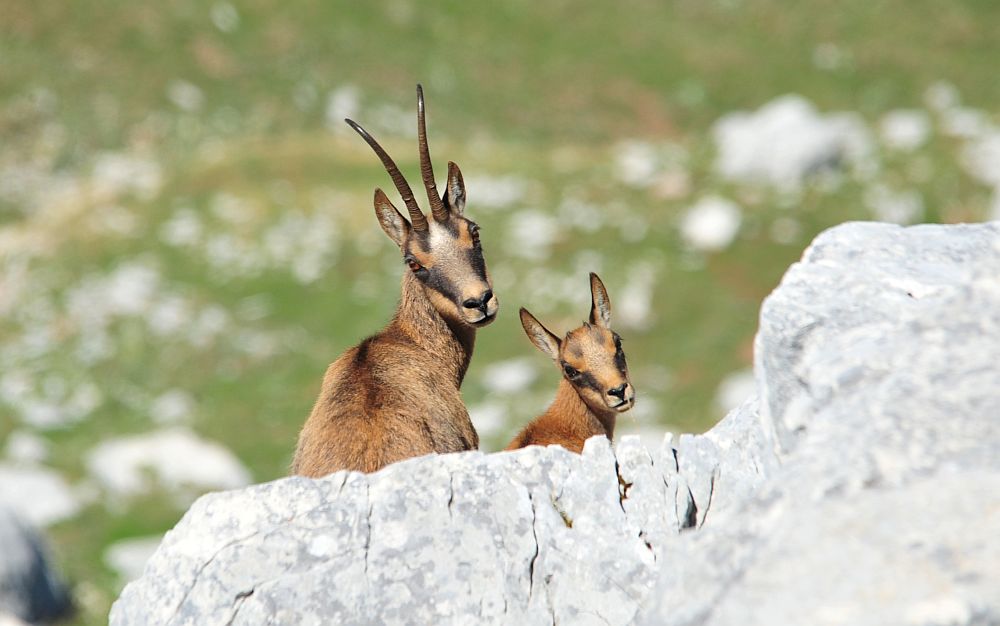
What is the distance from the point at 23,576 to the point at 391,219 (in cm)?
1108

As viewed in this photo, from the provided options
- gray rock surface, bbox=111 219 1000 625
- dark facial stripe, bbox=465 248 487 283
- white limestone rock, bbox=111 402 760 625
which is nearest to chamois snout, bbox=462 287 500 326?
dark facial stripe, bbox=465 248 487 283

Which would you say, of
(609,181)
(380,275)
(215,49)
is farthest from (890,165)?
(215,49)

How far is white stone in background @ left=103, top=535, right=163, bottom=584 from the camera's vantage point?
21.8m

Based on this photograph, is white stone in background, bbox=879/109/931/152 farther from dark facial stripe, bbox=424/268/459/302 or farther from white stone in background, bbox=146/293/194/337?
dark facial stripe, bbox=424/268/459/302

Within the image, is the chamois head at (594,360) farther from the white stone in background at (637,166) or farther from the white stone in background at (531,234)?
the white stone in background at (637,166)

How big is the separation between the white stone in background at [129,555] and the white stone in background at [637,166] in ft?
68.8

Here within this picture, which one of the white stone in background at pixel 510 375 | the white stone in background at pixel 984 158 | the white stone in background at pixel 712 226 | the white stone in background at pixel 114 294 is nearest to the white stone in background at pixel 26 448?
the white stone in background at pixel 114 294

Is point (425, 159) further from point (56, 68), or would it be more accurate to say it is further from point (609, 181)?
point (56, 68)

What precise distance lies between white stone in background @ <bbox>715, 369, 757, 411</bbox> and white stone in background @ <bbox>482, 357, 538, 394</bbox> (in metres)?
4.54

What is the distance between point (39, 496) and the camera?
82.3 feet

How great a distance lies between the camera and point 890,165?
124 ft

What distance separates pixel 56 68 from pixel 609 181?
23457 millimetres

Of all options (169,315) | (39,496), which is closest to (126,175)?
(169,315)

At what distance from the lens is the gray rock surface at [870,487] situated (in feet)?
16.9
